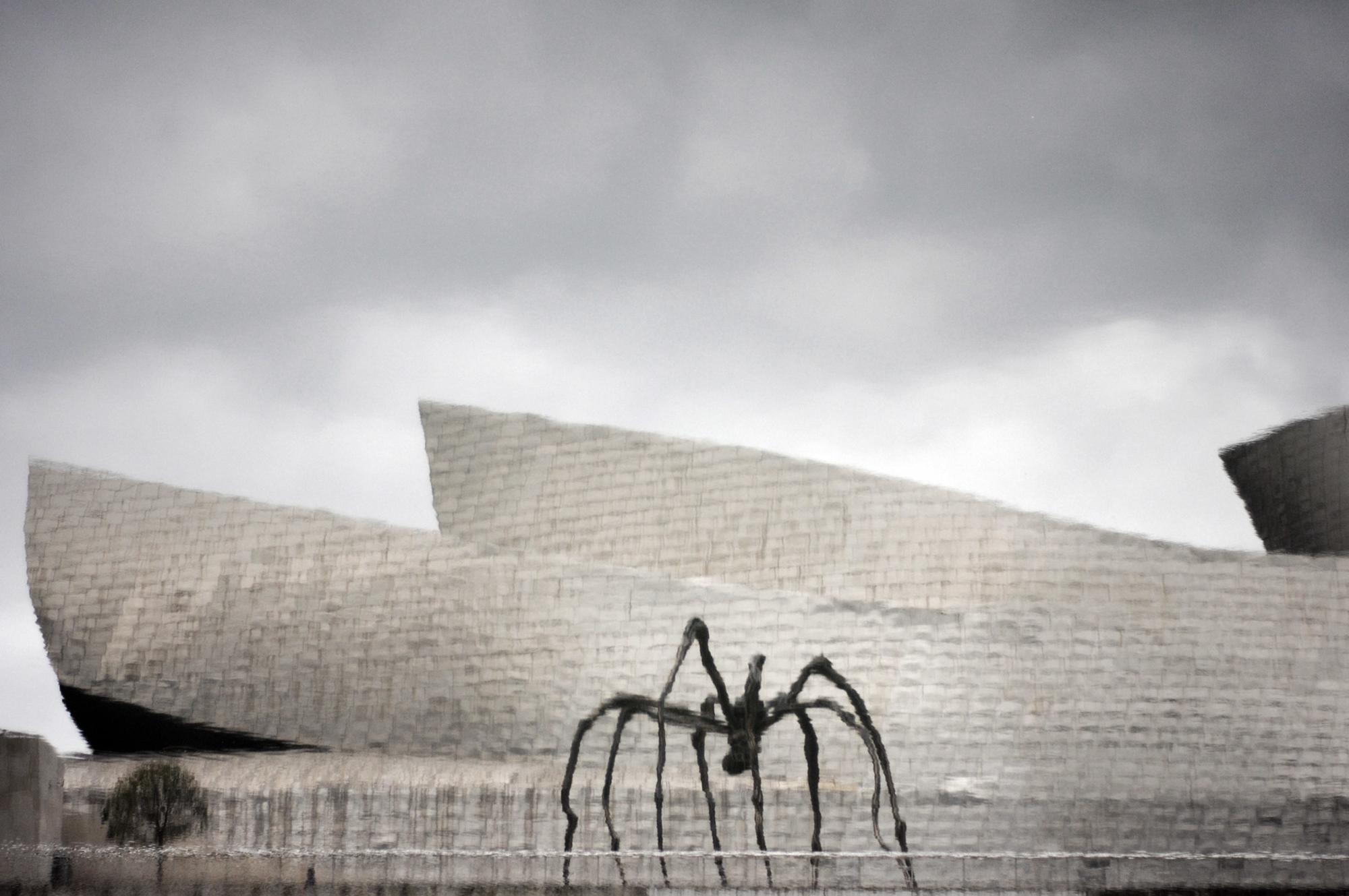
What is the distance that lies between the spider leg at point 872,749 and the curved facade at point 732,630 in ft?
0.61

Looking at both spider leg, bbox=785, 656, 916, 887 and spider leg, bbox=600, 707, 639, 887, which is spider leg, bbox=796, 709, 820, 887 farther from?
spider leg, bbox=600, 707, 639, 887

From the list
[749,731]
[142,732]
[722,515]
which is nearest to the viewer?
[749,731]

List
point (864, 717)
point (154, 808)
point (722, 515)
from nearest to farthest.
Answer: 1. point (864, 717)
2. point (154, 808)
3. point (722, 515)

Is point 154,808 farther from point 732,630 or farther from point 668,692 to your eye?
point 732,630

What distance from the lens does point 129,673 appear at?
15.7 metres

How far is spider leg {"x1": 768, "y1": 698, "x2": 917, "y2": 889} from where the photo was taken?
1269cm

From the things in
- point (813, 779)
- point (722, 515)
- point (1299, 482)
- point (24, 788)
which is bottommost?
point (813, 779)

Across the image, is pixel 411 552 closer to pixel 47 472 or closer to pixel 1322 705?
pixel 47 472

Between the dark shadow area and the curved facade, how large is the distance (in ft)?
0.41

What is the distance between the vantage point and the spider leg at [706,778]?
40.2 feet

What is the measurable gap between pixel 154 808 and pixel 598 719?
412 centimetres

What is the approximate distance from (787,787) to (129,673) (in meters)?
6.92

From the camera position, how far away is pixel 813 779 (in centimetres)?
1318

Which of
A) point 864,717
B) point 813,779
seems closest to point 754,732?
point 813,779
